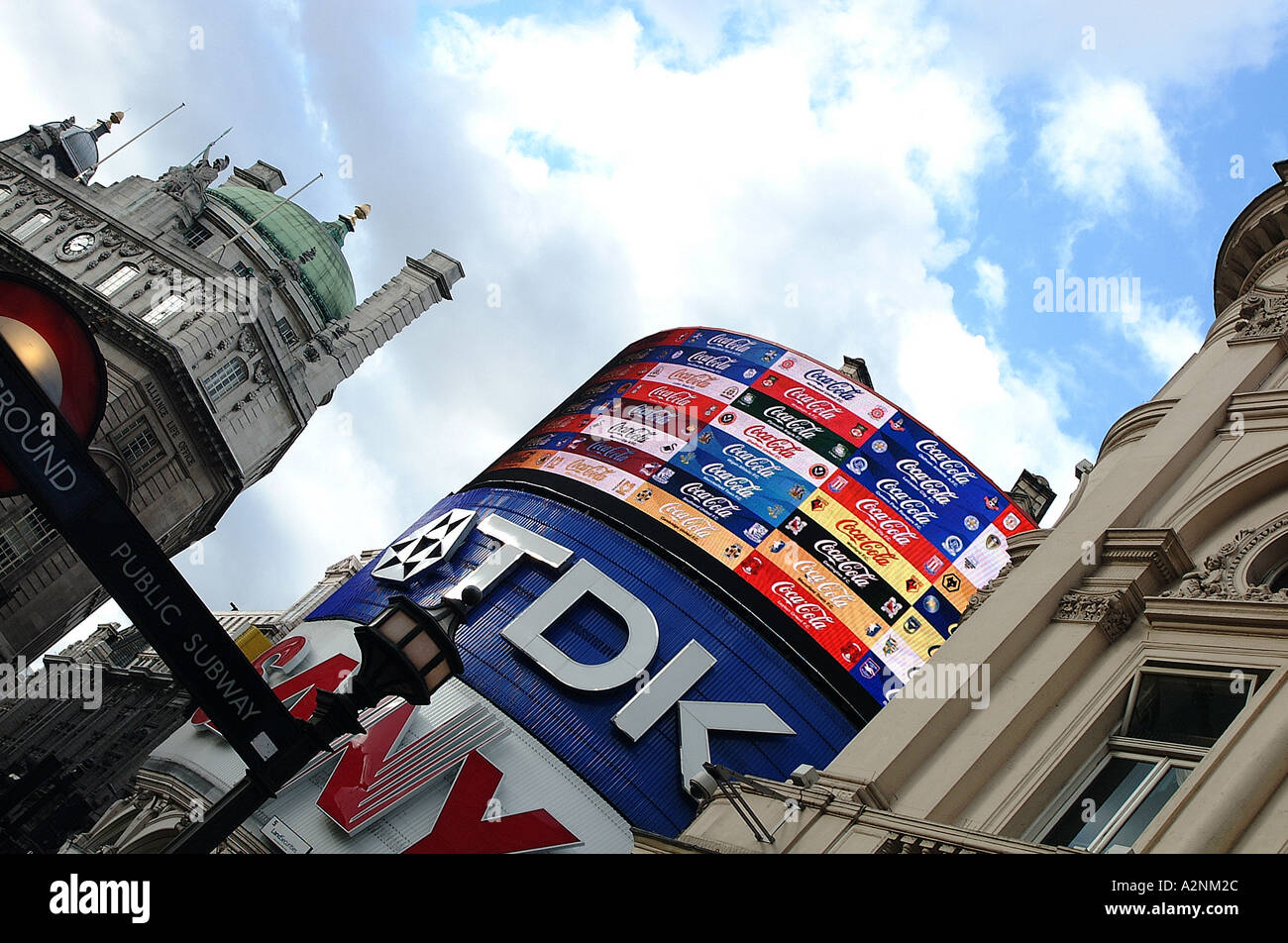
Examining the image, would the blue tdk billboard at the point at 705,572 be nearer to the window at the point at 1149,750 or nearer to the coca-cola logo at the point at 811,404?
the coca-cola logo at the point at 811,404

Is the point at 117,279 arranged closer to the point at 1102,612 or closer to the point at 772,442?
the point at 772,442

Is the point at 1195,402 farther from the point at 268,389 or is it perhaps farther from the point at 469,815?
the point at 268,389

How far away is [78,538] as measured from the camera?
8.48m

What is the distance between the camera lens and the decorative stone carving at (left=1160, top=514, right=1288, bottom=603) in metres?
14.6

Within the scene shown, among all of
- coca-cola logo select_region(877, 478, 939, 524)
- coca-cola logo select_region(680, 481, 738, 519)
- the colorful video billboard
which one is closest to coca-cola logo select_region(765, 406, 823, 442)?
the colorful video billboard

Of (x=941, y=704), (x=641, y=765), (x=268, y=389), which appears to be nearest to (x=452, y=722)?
(x=641, y=765)

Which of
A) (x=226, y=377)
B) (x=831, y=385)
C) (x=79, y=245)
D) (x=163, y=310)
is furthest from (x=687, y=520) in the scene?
(x=79, y=245)

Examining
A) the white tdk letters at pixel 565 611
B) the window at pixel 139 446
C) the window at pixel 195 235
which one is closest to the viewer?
the white tdk letters at pixel 565 611

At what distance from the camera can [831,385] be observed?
138 feet

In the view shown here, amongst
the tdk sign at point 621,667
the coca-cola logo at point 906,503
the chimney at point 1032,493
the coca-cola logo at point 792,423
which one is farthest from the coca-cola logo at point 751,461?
the chimney at point 1032,493

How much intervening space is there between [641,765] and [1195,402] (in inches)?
758

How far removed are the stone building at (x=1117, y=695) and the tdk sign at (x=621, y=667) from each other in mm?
15430

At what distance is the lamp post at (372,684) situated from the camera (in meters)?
8.95

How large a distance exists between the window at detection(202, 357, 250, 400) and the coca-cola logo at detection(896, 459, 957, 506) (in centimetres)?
3255
